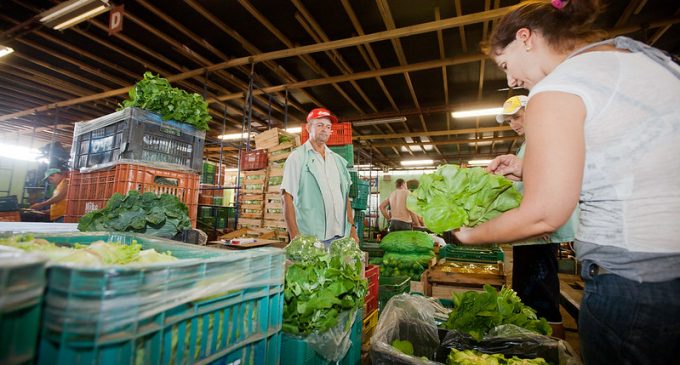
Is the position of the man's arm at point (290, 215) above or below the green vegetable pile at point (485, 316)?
above

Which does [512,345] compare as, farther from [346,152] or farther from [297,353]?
[346,152]

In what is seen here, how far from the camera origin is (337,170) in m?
3.97

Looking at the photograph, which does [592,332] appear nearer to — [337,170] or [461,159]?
[337,170]

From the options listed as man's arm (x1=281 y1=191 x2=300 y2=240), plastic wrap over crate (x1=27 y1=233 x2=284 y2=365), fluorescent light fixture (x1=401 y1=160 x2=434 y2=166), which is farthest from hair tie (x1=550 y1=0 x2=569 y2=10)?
fluorescent light fixture (x1=401 y1=160 x2=434 y2=166)

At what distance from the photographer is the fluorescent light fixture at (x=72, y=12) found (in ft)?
18.7

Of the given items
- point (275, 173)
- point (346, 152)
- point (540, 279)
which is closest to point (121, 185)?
point (275, 173)

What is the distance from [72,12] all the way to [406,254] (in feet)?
27.1

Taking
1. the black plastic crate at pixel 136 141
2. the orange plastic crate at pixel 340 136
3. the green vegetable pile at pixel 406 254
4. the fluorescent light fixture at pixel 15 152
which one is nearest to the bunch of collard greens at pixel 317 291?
the black plastic crate at pixel 136 141

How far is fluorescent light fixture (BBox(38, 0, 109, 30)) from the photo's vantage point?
5.71 metres

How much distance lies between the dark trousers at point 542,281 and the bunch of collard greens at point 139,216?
3.68m

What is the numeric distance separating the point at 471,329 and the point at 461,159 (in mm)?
19264

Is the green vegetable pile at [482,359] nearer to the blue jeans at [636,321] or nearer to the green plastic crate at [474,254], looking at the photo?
the blue jeans at [636,321]

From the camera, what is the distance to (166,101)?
3.80 m

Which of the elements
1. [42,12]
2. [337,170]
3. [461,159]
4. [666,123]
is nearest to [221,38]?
[42,12]
